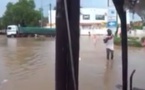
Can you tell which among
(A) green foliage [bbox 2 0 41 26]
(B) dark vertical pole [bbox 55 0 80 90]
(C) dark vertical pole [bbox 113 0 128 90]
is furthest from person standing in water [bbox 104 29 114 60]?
(A) green foliage [bbox 2 0 41 26]

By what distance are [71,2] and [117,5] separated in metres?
0.31

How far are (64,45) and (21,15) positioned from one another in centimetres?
7412

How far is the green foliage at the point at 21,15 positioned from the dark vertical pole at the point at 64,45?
67385 mm

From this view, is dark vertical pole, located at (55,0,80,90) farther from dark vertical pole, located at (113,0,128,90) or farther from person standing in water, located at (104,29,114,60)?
person standing in water, located at (104,29,114,60)

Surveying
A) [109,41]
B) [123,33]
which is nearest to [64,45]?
[123,33]

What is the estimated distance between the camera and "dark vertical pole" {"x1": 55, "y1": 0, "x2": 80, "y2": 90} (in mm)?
1955

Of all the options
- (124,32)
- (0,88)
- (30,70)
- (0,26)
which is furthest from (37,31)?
(124,32)

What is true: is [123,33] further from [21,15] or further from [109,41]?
[21,15]

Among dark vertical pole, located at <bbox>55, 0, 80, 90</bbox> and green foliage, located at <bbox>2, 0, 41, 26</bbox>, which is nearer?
dark vertical pole, located at <bbox>55, 0, 80, 90</bbox>

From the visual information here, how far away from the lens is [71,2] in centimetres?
197

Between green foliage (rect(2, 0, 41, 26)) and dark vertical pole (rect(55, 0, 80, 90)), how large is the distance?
67.4 m

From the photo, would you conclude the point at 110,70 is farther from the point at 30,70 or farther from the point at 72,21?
the point at 72,21

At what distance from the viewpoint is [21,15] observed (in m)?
75.3

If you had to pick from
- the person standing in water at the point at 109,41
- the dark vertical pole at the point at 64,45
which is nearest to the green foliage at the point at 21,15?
the person standing in water at the point at 109,41
